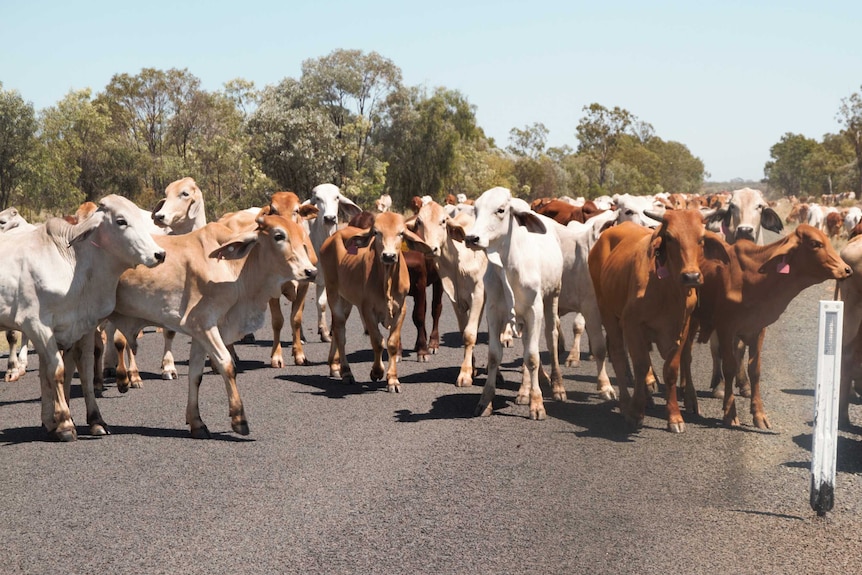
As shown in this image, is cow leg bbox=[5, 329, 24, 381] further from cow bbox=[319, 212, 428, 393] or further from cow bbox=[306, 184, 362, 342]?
cow bbox=[306, 184, 362, 342]

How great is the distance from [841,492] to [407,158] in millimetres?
58258

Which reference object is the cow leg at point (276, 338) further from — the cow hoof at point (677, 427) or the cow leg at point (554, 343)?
the cow hoof at point (677, 427)

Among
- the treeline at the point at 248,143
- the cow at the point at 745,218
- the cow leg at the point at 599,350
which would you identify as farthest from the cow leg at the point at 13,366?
the treeline at the point at 248,143

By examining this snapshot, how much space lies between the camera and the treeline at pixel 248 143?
55.0 metres

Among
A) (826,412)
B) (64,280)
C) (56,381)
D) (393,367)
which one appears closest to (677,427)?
(826,412)

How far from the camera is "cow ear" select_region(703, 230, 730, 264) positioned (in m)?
10.5

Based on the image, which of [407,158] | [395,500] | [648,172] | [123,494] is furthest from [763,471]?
[648,172]

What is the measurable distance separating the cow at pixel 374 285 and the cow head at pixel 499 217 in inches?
55.8

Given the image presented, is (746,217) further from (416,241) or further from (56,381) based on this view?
(56,381)

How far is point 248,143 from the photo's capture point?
55.2m

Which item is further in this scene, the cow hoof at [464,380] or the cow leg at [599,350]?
the cow hoof at [464,380]

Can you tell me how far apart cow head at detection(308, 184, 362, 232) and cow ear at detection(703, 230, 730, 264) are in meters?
6.86

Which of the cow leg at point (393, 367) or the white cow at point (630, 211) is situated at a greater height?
the white cow at point (630, 211)

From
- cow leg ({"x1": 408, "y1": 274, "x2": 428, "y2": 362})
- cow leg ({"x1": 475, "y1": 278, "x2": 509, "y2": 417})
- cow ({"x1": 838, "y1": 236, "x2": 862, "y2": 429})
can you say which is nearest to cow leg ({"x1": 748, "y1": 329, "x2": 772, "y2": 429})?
cow ({"x1": 838, "y1": 236, "x2": 862, "y2": 429})
